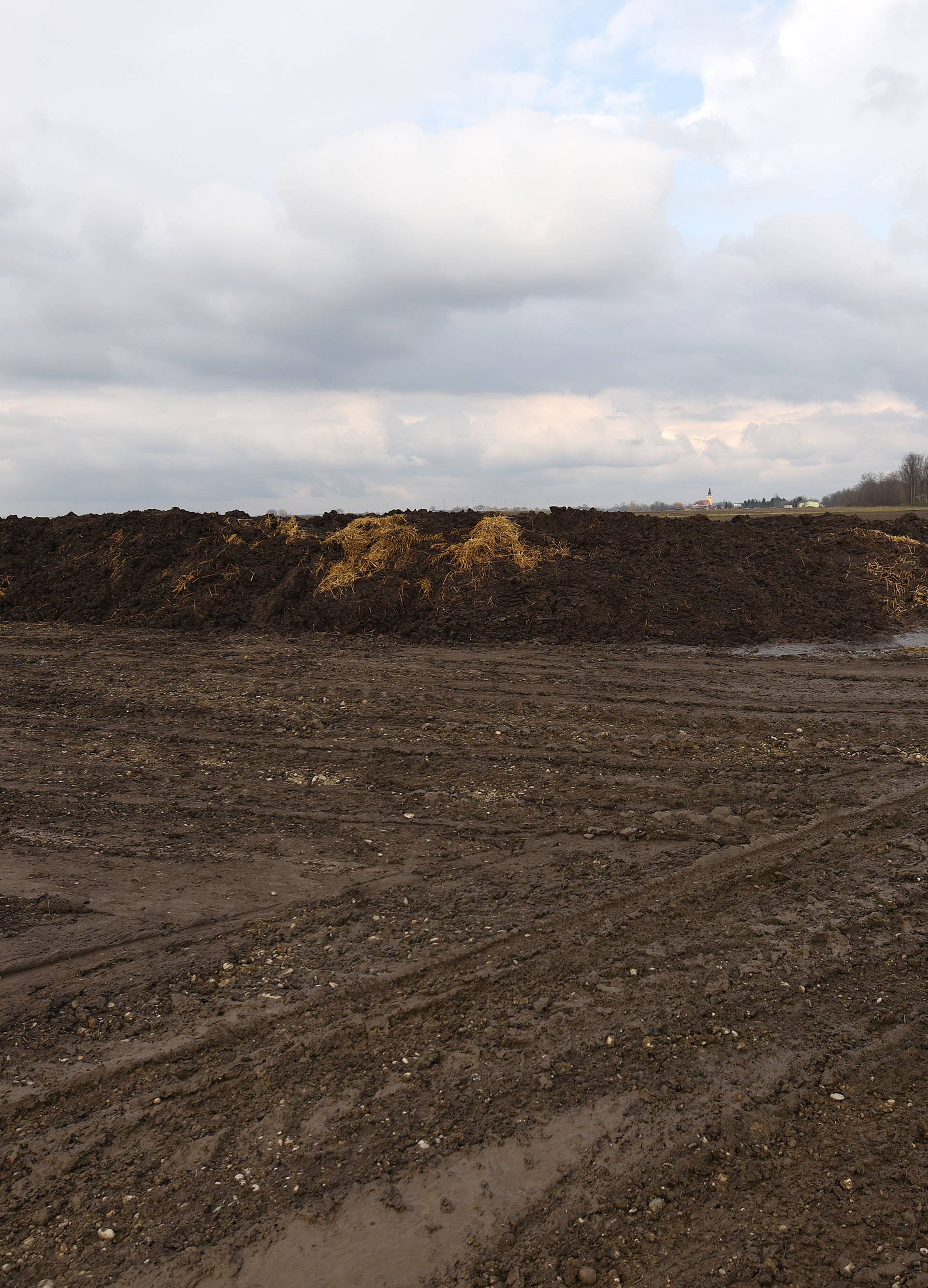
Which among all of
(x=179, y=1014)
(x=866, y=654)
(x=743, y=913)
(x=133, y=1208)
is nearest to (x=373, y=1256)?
(x=133, y=1208)

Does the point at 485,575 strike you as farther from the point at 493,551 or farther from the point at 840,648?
the point at 840,648

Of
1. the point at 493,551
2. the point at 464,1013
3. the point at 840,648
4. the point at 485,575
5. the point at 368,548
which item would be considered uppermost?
the point at 368,548

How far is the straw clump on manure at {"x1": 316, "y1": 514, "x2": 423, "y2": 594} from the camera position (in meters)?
14.8

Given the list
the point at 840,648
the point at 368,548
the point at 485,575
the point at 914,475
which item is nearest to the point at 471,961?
the point at 840,648

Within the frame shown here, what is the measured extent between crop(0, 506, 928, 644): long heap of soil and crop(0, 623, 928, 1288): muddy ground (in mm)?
6186

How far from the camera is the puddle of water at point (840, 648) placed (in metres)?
11.6

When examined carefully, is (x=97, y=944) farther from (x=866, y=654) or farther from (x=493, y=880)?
(x=866, y=654)

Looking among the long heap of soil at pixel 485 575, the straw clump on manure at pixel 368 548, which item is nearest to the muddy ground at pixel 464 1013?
the long heap of soil at pixel 485 575

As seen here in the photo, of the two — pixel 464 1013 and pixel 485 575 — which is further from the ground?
pixel 485 575

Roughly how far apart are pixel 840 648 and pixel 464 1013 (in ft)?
34.8

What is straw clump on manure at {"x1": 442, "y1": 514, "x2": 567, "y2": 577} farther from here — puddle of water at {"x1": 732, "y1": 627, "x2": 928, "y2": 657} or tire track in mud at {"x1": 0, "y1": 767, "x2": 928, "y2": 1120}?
tire track in mud at {"x1": 0, "y1": 767, "x2": 928, "y2": 1120}

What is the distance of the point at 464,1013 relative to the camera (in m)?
3.35

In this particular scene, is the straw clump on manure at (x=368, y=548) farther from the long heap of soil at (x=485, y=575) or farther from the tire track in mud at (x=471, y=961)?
the tire track in mud at (x=471, y=961)

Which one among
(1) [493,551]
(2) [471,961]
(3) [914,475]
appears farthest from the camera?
(3) [914,475]
